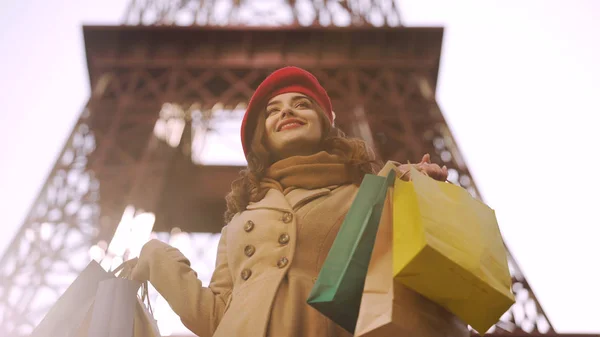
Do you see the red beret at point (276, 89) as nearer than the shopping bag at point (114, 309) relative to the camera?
No

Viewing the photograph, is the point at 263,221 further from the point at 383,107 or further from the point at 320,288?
the point at 383,107

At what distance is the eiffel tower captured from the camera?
730 centimetres

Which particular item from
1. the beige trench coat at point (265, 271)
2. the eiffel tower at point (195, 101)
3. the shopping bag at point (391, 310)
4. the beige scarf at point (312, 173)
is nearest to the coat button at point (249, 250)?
the beige trench coat at point (265, 271)

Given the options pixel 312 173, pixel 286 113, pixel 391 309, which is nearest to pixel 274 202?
pixel 312 173

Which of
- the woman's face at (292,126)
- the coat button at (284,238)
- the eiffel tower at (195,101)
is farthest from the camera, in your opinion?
the eiffel tower at (195,101)

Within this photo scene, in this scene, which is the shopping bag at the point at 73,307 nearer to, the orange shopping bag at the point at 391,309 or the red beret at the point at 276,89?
the red beret at the point at 276,89

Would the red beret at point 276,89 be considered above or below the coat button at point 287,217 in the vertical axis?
above

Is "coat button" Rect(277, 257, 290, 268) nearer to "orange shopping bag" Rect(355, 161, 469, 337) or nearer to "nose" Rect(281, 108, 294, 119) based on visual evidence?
"orange shopping bag" Rect(355, 161, 469, 337)

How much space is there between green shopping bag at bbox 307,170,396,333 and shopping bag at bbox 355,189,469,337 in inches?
1.3

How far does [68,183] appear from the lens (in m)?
7.50

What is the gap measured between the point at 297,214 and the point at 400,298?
0.63 meters

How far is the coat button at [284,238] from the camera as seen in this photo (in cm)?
174

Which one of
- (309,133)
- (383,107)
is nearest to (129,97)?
(383,107)

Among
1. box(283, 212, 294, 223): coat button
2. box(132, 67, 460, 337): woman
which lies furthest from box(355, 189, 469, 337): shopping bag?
box(283, 212, 294, 223): coat button
